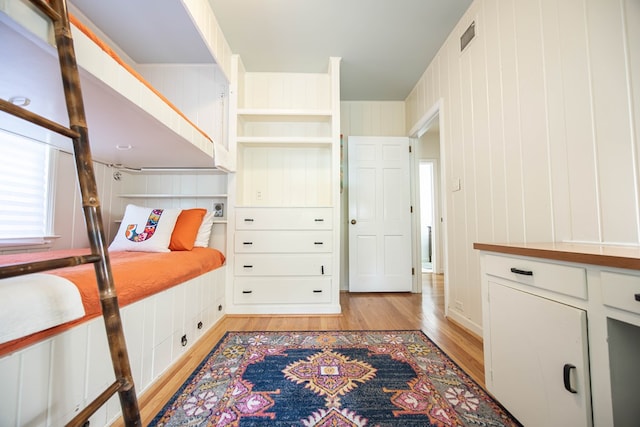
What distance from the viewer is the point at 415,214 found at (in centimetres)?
308

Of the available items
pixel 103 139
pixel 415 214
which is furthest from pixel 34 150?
pixel 415 214

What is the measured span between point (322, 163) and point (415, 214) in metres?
1.42

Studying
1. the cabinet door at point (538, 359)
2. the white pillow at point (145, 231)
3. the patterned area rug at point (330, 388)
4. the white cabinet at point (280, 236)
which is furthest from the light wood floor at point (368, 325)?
the white pillow at point (145, 231)

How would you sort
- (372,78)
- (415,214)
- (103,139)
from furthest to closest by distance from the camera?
(415,214), (372,78), (103,139)

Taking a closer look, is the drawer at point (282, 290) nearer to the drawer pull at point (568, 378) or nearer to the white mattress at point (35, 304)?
the white mattress at point (35, 304)

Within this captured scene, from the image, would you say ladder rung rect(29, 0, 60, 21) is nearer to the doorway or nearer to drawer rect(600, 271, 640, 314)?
drawer rect(600, 271, 640, 314)

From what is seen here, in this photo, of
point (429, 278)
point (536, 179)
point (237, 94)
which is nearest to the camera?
point (536, 179)

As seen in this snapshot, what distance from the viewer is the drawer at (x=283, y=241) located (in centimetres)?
225

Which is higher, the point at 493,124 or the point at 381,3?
the point at 381,3

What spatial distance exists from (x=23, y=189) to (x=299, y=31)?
239 cm

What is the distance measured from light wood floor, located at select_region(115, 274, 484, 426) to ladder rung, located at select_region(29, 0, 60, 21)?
1.52 meters

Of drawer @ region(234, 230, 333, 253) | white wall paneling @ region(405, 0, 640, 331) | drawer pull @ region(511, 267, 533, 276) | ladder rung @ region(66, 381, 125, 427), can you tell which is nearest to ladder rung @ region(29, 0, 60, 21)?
ladder rung @ region(66, 381, 125, 427)

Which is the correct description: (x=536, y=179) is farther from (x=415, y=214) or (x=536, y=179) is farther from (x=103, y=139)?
(x=103, y=139)

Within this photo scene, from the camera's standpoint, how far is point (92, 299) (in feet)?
2.88
